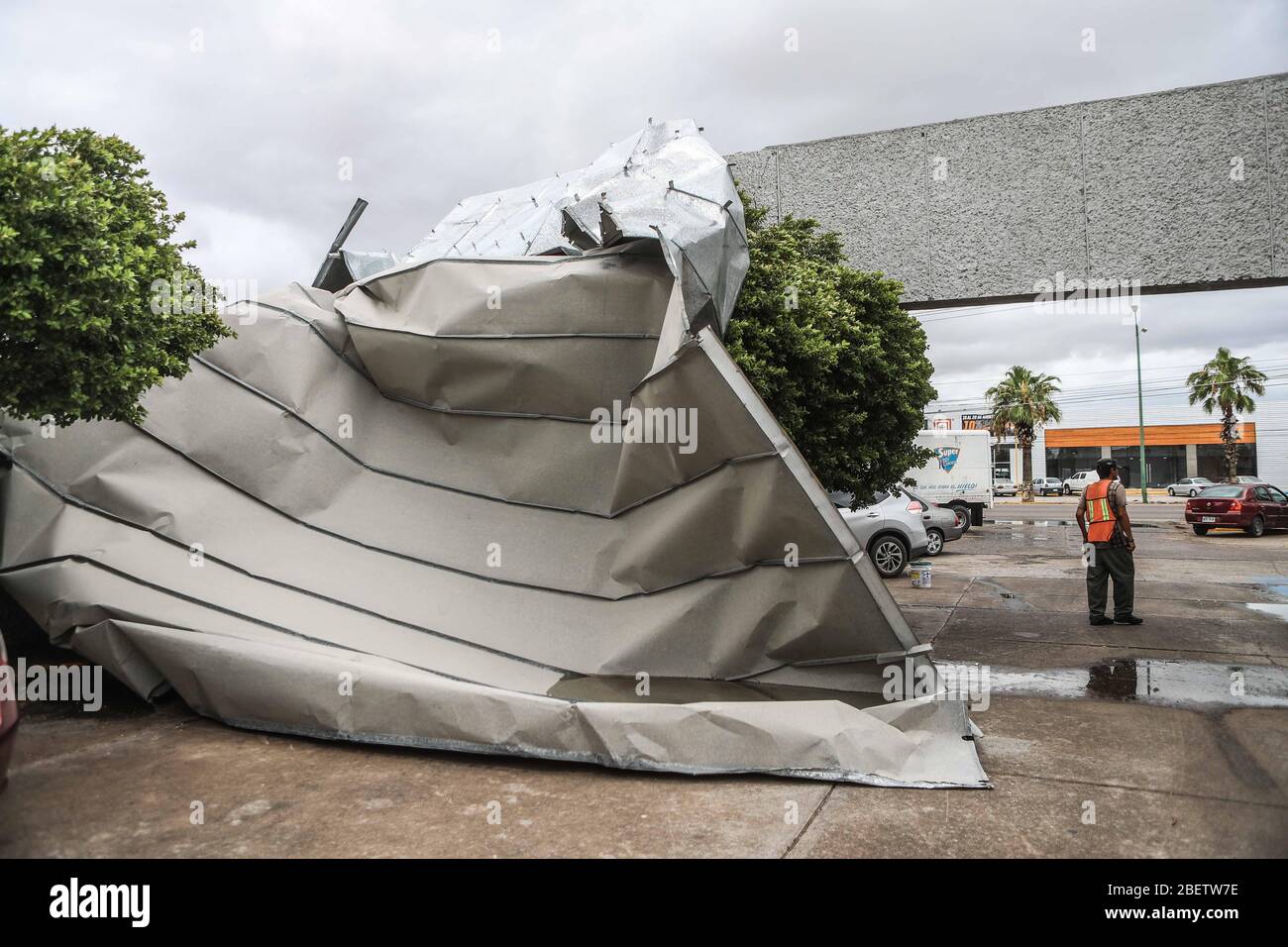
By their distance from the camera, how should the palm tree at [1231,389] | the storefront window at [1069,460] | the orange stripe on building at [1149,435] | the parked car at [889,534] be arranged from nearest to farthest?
the parked car at [889,534] < the palm tree at [1231,389] < the orange stripe on building at [1149,435] < the storefront window at [1069,460]

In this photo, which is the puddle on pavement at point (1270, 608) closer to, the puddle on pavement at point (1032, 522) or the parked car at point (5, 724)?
the parked car at point (5, 724)

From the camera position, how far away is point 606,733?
4422 mm

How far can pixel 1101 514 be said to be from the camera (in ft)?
28.1

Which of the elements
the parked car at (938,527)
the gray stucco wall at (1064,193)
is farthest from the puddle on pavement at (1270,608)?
the parked car at (938,527)

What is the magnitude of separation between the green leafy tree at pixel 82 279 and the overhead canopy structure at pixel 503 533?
135 cm

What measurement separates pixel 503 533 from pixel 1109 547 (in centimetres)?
617

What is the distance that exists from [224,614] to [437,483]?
1.64m

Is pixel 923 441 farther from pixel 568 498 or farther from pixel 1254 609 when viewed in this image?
pixel 568 498

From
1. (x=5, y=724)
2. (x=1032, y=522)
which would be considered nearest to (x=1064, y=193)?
(x=5, y=724)

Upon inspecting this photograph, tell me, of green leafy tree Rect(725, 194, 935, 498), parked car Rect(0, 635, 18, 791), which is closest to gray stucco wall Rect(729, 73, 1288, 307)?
green leafy tree Rect(725, 194, 935, 498)

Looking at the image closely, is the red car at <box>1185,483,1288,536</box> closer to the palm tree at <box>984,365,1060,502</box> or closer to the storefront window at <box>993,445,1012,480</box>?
the palm tree at <box>984,365,1060,502</box>

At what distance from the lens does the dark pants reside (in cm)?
859

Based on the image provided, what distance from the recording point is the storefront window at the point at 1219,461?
54.1 m
